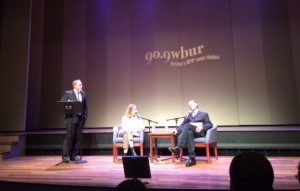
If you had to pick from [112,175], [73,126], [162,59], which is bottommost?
[112,175]

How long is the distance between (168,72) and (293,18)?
284 centimetres

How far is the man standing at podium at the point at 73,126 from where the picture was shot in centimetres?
467

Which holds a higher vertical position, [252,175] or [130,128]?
[130,128]

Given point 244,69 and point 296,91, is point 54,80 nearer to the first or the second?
point 244,69

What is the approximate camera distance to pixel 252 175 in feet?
3.36

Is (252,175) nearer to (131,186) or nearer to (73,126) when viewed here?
(131,186)

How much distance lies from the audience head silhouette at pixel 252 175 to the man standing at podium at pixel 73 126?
12.6 ft

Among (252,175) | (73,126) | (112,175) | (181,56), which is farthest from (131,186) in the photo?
(181,56)

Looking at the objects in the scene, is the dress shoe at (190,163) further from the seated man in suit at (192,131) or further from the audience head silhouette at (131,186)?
the audience head silhouette at (131,186)

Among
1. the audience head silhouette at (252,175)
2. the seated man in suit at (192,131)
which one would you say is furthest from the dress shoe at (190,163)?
the audience head silhouette at (252,175)

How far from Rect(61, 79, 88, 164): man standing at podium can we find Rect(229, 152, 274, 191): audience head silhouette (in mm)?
3832

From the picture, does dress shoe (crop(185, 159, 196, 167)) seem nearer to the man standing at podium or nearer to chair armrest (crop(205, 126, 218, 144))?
chair armrest (crop(205, 126, 218, 144))

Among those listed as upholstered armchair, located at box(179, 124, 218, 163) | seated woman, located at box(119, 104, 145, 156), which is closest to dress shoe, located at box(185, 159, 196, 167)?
upholstered armchair, located at box(179, 124, 218, 163)

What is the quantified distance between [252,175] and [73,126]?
13.3ft
